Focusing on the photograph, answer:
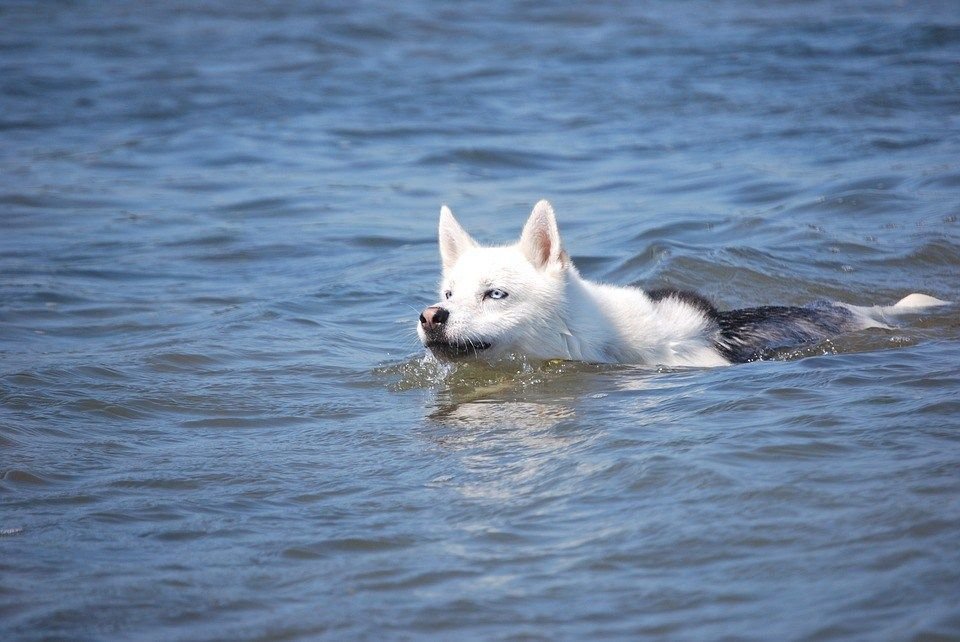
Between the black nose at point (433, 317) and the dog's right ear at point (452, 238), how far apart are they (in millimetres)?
909

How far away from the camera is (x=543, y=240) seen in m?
7.15

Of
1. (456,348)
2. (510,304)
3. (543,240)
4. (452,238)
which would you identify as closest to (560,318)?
(510,304)

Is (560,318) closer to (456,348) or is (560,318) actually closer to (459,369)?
(456,348)

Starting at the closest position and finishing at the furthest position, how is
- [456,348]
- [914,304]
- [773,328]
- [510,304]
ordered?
1. [456,348]
2. [510,304]
3. [773,328]
4. [914,304]

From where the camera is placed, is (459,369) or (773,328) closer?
(459,369)

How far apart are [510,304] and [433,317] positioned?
1.69 feet

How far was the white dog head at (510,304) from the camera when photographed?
6855 mm

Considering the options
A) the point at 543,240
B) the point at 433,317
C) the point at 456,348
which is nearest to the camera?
the point at 433,317

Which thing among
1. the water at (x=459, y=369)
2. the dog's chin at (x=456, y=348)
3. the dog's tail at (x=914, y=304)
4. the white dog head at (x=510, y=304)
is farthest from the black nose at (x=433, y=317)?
the dog's tail at (x=914, y=304)

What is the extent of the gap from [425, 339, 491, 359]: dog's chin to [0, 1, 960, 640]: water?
0.31 meters

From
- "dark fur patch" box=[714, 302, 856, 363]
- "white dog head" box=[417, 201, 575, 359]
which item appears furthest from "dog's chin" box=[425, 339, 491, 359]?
"dark fur patch" box=[714, 302, 856, 363]

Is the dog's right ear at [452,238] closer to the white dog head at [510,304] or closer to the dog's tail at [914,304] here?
the white dog head at [510,304]

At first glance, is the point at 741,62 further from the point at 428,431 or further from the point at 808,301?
the point at 428,431

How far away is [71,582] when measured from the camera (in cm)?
440
